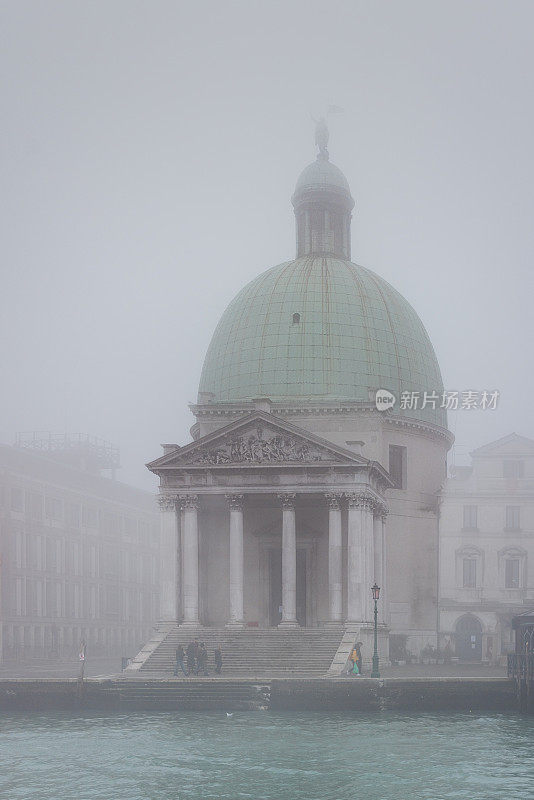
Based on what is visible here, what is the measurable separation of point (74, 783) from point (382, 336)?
148ft

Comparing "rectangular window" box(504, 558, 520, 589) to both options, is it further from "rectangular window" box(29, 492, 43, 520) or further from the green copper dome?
"rectangular window" box(29, 492, 43, 520)

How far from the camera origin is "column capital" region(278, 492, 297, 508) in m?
62.0

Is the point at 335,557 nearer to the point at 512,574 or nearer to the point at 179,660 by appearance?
the point at 179,660

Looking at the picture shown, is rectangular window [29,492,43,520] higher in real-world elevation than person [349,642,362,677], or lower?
higher

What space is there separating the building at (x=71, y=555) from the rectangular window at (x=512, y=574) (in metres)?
30.5

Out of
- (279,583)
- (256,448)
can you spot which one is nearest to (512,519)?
(279,583)

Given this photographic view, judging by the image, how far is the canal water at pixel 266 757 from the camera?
32.9 meters

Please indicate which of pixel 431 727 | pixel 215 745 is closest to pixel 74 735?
pixel 215 745

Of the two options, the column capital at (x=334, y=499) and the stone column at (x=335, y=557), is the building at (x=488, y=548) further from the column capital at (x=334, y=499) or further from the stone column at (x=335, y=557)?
the column capital at (x=334, y=499)

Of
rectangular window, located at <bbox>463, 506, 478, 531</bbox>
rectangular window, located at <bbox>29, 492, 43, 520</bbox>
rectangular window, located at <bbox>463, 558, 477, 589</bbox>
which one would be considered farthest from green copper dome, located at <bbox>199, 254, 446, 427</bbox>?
rectangular window, located at <bbox>29, 492, 43, 520</bbox>

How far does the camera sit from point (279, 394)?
72.6m

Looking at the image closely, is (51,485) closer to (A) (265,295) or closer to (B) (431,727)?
(A) (265,295)

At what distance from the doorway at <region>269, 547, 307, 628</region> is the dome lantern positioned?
825 inches

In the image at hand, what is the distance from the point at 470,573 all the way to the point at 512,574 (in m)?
2.42
